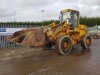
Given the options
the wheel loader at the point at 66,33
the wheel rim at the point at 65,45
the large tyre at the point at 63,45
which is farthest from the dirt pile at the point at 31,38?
the wheel rim at the point at 65,45

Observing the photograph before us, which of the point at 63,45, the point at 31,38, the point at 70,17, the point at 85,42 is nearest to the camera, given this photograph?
the point at 31,38

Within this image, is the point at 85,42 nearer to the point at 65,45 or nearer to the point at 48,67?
the point at 65,45

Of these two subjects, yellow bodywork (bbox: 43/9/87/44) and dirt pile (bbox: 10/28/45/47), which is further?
yellow bodywork (bbox: 43/9/87/44)

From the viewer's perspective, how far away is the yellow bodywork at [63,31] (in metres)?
12.9

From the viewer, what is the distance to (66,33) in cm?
1392

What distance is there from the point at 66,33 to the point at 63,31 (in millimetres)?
306

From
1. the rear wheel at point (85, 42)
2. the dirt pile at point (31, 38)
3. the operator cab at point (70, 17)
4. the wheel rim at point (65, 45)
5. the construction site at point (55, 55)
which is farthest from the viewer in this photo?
the rear wheel at point (85, 42)

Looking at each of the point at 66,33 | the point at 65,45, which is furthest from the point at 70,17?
the point at 65,45

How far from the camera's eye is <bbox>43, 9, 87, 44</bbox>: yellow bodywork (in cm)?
1292

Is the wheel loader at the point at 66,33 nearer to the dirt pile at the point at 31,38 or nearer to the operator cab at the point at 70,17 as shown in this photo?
the operator cab at the point at 70,17

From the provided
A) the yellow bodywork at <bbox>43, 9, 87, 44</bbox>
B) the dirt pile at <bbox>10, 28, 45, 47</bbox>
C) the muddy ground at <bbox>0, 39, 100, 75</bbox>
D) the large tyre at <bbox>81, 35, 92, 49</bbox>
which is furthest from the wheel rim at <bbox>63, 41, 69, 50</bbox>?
the large tyre at <bbox>81, 35, 92, 49</bbox>

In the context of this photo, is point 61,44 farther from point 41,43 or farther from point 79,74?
point 79,74

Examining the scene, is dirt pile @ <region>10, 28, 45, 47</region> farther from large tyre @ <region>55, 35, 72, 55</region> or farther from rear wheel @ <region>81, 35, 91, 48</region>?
rear wheel @ <region>81, 35, 91, 48</region>

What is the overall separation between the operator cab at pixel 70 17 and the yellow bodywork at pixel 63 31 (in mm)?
155
